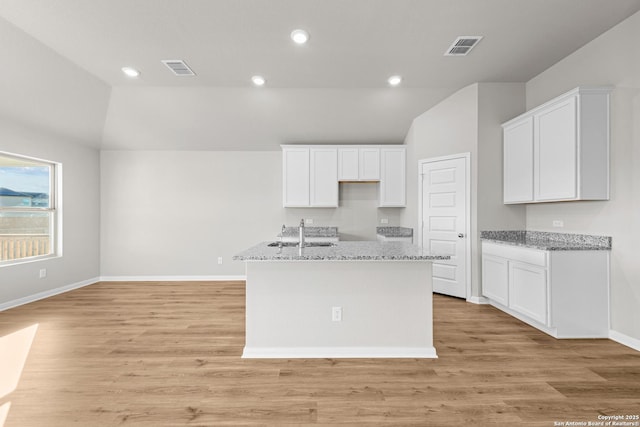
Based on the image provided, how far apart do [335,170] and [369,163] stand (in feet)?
2.11

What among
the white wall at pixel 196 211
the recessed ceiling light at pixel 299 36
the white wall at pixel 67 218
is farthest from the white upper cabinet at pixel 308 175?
the white wall at pixel 67 218

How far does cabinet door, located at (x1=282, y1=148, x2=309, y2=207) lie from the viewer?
520 cm

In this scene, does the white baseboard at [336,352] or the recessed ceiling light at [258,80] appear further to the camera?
the recessed ceiling light at [258,80]

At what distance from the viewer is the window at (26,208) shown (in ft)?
13.2

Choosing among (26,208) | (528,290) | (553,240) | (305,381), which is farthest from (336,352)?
(26,208)

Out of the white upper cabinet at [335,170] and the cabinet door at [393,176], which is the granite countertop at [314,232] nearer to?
the white upper cabinet at [335,170]

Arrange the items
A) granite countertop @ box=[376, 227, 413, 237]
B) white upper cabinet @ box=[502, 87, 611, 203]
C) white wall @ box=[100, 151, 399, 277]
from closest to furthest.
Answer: white upper cabinet @ box=[502, 87, 611, 203]
granite countertop @ box=[376, 227, 413, 237]
white wall @ box=[100, 151, 399, 277]

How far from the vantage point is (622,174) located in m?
2.78

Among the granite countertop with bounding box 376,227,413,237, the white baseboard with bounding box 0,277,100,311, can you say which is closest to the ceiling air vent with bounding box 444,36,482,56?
the granite countertop with bounding box 376,227,413,237

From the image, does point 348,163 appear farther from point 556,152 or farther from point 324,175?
point 556,152

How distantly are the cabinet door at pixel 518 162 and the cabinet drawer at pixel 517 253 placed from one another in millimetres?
671

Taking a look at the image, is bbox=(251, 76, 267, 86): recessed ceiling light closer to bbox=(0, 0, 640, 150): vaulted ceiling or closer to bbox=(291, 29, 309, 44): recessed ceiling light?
bbox=(0, 0, 640, 150): vaulted ceiling

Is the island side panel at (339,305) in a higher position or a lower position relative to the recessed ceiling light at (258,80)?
lower

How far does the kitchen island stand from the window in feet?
13.7
